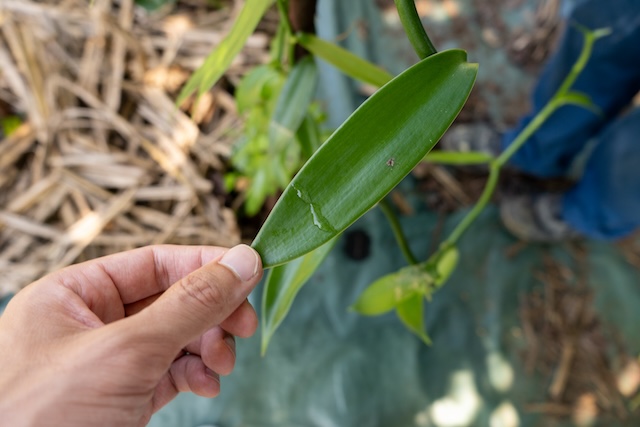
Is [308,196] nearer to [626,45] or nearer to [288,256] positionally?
[288,256]

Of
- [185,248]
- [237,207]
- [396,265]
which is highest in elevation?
[185,248]

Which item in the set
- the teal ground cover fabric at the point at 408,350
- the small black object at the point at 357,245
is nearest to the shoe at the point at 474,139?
the teal ground cover fabric at the point at 408,350

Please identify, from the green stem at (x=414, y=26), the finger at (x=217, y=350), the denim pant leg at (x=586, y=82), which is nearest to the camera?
the green stem at (x=414, y=26)

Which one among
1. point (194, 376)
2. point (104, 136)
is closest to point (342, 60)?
point (194, 376)

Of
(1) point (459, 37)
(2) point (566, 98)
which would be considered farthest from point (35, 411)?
(1) point (459, 37)

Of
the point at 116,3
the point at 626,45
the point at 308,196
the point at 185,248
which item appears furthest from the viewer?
the point at 116,3

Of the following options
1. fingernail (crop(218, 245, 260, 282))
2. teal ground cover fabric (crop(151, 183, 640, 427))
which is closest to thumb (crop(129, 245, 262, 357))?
fingernail (crop(218, 245, 260, 282))

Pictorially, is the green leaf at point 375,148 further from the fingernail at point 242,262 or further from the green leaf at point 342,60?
the green leaf at point 342,60
